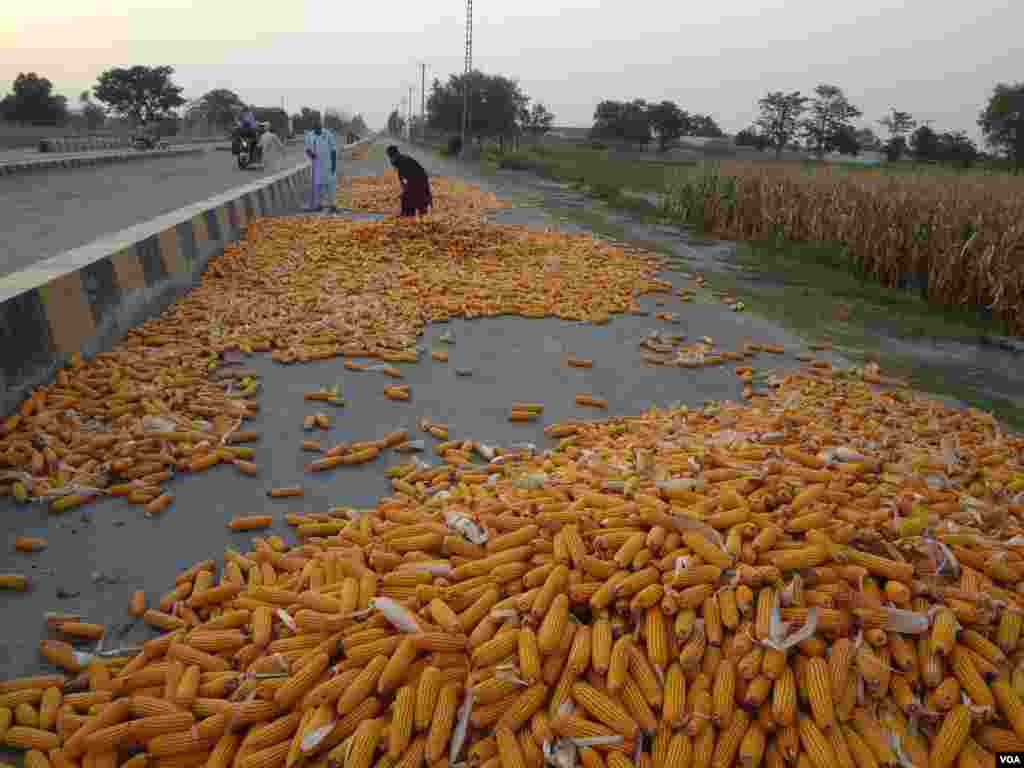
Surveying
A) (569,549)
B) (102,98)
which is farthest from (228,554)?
(102,98)

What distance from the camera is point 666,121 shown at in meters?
101

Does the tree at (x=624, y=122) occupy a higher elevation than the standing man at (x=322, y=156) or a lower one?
higher

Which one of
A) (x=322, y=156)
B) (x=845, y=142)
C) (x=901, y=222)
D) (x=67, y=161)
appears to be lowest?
(x=901, y=222)

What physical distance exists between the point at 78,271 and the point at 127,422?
1865 millimetres

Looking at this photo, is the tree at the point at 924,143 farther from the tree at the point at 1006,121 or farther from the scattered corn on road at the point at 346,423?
the scattered corn on road at the point at 346,423

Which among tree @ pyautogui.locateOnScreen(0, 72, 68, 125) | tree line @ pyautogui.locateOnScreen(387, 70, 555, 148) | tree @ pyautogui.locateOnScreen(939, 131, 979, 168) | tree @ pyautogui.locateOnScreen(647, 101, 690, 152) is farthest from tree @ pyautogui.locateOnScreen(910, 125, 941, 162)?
tree @ pyautogui.locateOnScreen(0, 72, 68, 125)

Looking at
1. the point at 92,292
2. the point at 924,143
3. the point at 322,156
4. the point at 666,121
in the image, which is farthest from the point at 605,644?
the point at 666,121

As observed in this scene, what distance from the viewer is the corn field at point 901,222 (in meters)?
9.73

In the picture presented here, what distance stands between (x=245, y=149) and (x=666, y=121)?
8894 cm

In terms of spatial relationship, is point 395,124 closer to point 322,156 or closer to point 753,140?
point 753,140

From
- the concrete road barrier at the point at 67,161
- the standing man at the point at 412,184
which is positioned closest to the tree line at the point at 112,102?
the concrete road barrier at the point at 67,161

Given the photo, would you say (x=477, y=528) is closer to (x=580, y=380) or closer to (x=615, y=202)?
(x=580, y=380)

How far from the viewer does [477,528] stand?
9.51ft

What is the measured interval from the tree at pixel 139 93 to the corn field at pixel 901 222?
68329 mm
